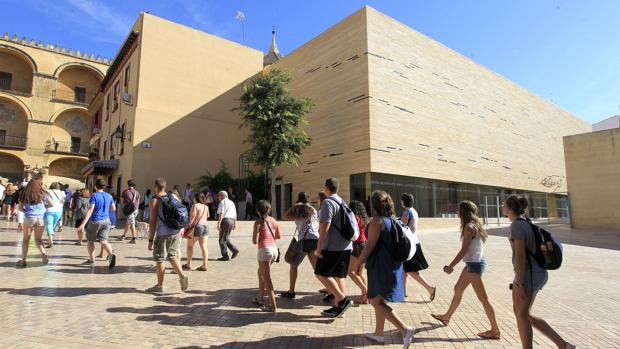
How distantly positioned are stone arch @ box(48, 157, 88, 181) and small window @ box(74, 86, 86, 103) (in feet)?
20.8

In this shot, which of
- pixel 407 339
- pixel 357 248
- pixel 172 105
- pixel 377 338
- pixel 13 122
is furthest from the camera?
pixel 13 122

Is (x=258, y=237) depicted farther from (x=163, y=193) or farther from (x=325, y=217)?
(x=163, y=193)

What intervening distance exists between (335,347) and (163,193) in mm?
3791

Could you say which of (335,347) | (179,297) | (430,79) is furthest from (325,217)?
(430,79)

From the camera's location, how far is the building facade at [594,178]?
1914 centimetres

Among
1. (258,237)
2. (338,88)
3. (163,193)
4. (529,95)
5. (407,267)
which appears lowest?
(407,267)

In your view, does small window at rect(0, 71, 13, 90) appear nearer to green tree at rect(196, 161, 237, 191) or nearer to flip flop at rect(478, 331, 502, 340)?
green tree at rect(196, 161, 237, 191)

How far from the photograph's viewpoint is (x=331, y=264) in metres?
4.77

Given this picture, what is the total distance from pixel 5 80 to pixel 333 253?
44.8 meters

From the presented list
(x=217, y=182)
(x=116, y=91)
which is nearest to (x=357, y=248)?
(x=217, y=182)

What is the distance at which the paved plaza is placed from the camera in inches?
156

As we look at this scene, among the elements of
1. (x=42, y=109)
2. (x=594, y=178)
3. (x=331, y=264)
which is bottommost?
(x=331, y=264)

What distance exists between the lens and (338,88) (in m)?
21.2

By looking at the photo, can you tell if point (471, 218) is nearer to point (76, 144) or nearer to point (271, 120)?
point (271, 120)
